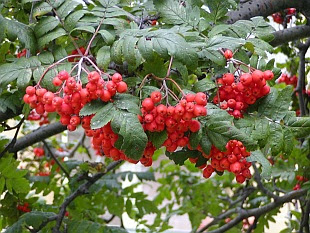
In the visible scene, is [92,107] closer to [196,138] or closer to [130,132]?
[130,132]

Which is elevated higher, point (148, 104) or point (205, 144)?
point (148, 104)

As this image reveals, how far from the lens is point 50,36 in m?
1.46

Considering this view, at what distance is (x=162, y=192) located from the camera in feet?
12.3

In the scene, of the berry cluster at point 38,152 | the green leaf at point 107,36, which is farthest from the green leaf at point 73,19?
the berry cluster at point 38,152

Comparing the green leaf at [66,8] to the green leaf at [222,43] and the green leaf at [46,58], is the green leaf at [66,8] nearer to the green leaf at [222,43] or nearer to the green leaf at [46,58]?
the green leaf at [46,58]

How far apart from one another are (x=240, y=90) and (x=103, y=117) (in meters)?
0.33

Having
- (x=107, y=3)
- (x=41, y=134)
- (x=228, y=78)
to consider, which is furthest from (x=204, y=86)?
(x=41, y=134)

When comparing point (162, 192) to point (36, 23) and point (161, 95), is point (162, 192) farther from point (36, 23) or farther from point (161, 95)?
point (161, 95)

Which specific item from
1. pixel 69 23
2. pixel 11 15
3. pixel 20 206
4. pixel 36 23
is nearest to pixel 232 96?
pixel 69 23

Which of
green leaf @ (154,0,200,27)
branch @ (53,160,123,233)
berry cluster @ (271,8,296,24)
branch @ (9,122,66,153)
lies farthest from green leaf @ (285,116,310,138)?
berry cluster @ (271,8,296,24)

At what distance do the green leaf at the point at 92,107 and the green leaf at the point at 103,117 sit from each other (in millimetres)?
15

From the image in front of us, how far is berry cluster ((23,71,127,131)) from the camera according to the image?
118 centimetres

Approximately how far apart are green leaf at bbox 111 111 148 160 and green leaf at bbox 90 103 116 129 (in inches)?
0.5

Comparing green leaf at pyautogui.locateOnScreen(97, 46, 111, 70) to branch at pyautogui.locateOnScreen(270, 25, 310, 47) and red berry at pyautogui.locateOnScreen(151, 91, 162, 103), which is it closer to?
red berry at pyautogui.locateOnScreen(151, 91, 162, 103)
